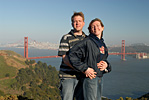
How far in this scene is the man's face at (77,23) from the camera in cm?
176

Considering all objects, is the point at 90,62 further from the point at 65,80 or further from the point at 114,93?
the point at 114,93

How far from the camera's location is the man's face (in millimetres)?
1762

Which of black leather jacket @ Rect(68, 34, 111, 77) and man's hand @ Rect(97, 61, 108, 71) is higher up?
black leather jacket @ Rect(68, 34, 111, 77)

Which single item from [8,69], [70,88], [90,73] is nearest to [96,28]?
[90,73]

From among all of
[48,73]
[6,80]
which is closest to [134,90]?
[48,73]

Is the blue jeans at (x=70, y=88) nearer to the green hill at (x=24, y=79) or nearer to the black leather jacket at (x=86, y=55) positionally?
the black leather jacket at (x=86, y=55)

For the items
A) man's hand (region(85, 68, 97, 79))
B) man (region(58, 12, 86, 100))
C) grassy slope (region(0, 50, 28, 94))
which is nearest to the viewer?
man's hand (region(85, 68, 97, 79))

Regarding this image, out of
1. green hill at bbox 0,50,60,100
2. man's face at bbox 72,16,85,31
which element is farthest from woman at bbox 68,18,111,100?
green hill at bbox 0,50,60,100

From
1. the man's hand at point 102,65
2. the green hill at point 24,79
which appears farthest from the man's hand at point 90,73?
the green hill at point 24,79

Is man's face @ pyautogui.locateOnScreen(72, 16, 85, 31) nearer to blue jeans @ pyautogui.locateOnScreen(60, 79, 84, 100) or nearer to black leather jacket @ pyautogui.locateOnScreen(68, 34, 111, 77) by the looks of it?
black leather jacket @ pyautogui.locateOnScreen(68, 34, 111, 77)

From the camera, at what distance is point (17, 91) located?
3020 cm

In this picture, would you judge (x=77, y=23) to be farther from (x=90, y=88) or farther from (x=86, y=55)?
(x=90, y=88)

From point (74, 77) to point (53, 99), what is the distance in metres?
23.6

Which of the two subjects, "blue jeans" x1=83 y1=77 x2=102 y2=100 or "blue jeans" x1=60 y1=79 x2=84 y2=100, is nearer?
"blue jeans" x1=83 y1=77 x2=102 y2=100
